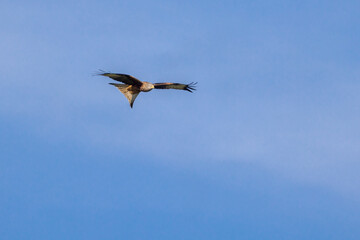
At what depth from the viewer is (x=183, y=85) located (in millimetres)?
59875

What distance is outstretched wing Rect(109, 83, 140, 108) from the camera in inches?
2343

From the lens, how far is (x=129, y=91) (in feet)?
197

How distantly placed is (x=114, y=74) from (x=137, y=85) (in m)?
3.34

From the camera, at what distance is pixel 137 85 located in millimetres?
58688

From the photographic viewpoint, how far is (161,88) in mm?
60188

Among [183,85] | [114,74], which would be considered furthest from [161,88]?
[114,74]

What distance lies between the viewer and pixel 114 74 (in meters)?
55.8

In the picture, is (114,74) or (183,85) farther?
(183,85)

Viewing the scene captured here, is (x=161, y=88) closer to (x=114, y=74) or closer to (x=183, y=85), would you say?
(x=183, y=85)

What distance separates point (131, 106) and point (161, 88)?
9.09 feet

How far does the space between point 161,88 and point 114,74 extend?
18.3 ft

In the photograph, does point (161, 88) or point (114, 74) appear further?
point (161, 88)

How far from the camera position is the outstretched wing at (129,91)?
5950cm
